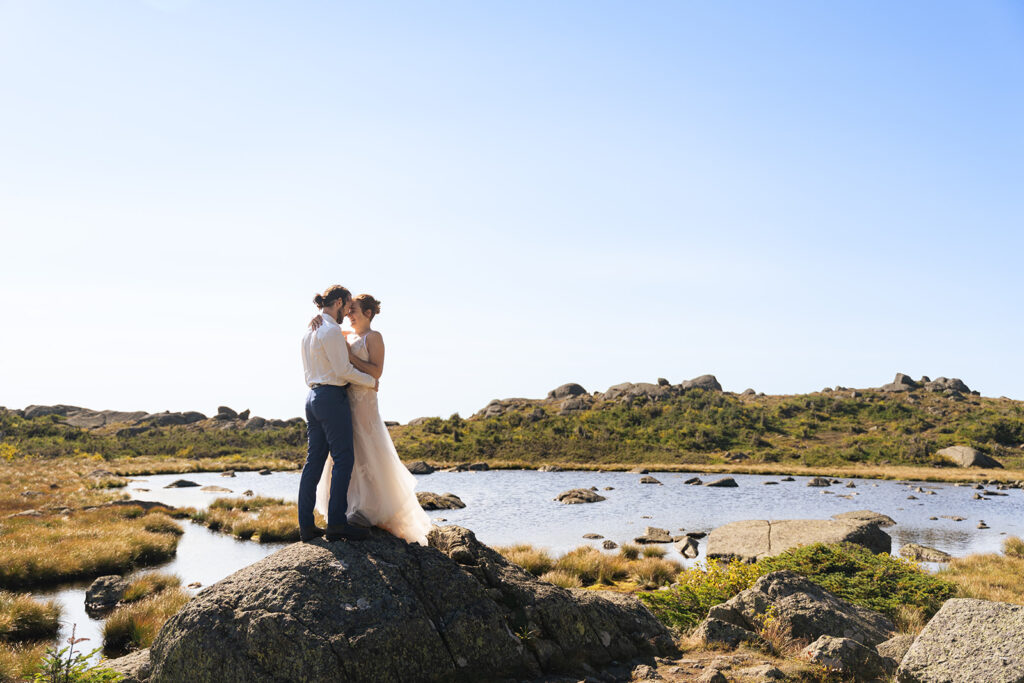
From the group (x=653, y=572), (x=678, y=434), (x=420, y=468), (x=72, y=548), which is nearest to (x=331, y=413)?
(x=653, y=572)

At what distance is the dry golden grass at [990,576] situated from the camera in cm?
1595

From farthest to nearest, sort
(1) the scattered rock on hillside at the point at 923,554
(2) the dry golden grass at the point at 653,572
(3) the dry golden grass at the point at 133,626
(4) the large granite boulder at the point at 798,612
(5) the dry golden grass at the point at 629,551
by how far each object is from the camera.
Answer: (5) the dry golden grass at the point at 629,551
(1) the scattered rock on hillside at the point at 923,554
(2) the dry golden grass at the point at 653,572
(3) the dry golden grass at the point at 133,626
(4) the large granite boulder at the point at 798,612

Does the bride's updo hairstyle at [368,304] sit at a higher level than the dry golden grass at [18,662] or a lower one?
higher

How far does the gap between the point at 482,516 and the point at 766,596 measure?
26672 millimetres

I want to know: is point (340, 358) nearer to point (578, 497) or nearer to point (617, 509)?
point (617, 509)

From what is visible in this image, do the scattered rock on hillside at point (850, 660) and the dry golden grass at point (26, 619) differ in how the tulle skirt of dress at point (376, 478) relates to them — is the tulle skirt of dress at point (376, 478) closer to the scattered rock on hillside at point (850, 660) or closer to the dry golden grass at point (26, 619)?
the scattered rock on hillside at point (850, 660)

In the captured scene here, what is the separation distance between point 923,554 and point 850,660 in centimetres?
1930

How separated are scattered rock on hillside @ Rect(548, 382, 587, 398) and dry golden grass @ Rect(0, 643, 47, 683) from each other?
421ft

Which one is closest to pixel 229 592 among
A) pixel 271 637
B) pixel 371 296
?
pixel 271 637

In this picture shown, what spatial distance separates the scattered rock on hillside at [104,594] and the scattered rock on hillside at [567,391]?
122624 millimetres

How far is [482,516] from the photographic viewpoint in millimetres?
35906

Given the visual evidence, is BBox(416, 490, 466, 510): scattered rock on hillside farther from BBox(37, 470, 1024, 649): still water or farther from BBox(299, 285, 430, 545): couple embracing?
BBox(299, 285, 430, 545): couple embracing

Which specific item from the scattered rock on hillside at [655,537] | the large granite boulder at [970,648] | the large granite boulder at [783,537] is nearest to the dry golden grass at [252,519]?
the scattered rock on hillside at [655,537]

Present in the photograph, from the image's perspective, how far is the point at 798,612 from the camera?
388 inches
